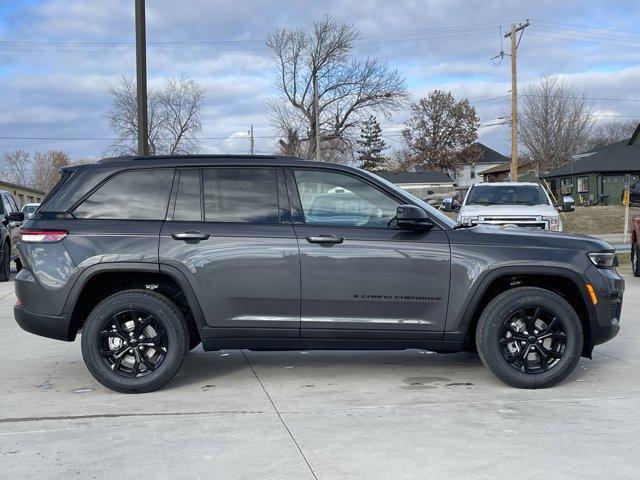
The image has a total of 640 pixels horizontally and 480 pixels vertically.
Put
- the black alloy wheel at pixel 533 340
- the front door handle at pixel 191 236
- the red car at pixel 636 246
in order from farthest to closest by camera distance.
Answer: the red car at pixel 636 246, the black alloy wheel at pixel 533 340, the front door handle at pixel 191 236

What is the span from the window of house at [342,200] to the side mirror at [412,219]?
0.21 metres

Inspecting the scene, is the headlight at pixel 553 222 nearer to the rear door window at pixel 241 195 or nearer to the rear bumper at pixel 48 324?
the rear door window at pixel 241 195

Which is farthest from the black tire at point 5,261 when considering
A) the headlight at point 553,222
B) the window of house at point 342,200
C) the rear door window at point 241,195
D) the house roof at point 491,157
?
the house roof at point 491,157

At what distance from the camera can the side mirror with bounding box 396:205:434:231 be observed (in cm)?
521

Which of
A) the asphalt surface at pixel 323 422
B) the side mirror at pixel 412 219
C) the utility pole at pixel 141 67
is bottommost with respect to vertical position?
the asphalt surface at pixel 323 422

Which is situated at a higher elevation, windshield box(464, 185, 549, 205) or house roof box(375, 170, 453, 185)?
house roof box(375, 170, 453, 185)

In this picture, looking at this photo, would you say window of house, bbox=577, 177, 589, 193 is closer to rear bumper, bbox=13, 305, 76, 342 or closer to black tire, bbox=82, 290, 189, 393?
black tire, bbox=82, 290, 189, 393

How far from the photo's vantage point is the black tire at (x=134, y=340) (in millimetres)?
5336

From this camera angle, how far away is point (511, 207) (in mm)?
12594

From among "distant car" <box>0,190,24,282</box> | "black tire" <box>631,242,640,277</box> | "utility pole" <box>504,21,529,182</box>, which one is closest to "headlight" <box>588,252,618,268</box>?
"black tire" <box>631,242,640,277</box>

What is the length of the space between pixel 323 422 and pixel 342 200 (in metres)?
1.83

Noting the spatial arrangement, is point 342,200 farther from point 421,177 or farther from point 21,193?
point 421,177

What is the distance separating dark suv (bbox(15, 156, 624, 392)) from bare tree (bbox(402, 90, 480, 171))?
80123 mm

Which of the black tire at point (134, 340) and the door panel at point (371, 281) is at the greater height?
the door panel at point (371, 281)
